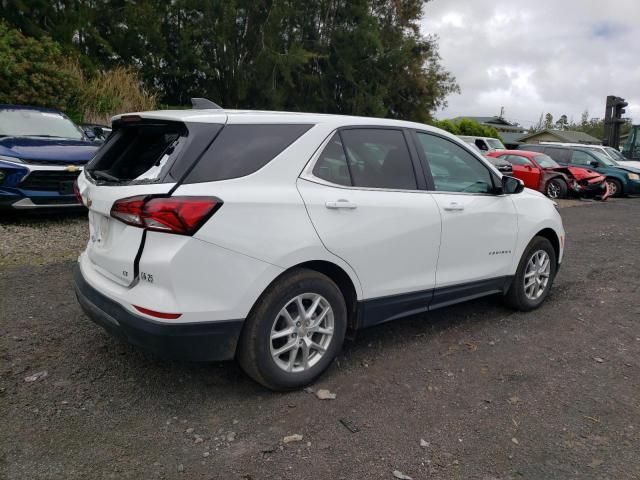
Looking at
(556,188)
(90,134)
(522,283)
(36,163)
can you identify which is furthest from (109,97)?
(522,283)

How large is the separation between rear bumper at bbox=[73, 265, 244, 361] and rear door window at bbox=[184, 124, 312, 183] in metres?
0.78

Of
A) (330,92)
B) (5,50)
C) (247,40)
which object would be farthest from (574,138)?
(5,50)

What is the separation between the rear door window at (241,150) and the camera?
296 cm

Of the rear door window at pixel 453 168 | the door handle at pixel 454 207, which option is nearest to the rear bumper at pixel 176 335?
the door handle at pixel 454 207

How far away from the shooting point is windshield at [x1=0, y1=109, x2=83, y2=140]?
811 centimetres

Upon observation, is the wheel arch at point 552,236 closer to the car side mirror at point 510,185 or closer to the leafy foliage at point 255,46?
the car side mirror at point 510,185

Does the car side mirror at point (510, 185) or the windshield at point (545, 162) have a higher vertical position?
the windshield at point (545, 162)

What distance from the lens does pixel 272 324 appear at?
3.11 metres

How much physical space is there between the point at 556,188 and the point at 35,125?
14209 millimetres

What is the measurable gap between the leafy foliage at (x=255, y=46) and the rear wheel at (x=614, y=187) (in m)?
12.7

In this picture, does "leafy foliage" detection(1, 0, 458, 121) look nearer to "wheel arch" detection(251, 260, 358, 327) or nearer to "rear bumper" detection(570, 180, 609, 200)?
"rear bumper" detection(570, 180, 609, 200)

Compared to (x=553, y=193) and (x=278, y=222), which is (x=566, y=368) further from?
(x=553, y=193)

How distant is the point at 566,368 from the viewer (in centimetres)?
384

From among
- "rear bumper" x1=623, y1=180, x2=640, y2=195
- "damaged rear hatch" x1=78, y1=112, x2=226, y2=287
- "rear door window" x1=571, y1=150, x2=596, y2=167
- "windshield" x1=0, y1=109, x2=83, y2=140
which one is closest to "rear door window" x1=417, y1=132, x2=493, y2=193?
"damaged rear hatch" x1=78, y1=112, x2=226, y2=287
